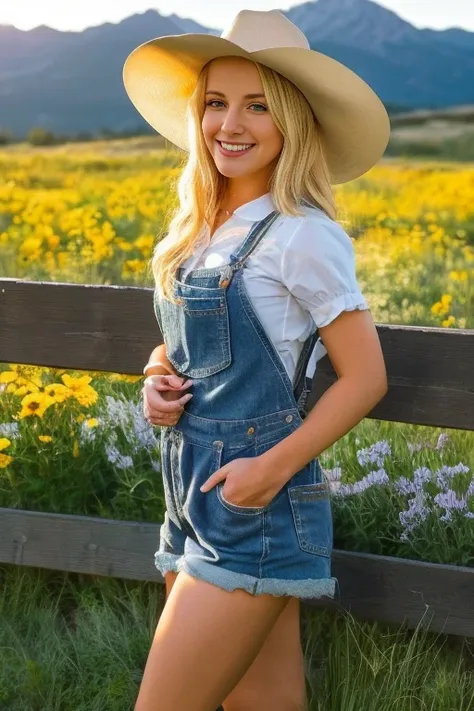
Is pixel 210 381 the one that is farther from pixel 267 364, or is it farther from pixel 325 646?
pixel 325 646

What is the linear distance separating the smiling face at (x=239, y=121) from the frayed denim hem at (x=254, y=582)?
2.67 ft

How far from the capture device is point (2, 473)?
329 centimetres

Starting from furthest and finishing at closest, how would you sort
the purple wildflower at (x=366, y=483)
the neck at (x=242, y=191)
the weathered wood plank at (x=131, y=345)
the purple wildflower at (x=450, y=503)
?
the purple wildflower at (x=366, y=483) < the purple wildflower at (x=450, y=503) < the weathered wood plank at (x=131, y=345) < the neck at (x=242, y=191)

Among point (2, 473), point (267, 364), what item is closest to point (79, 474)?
point (2, 473)

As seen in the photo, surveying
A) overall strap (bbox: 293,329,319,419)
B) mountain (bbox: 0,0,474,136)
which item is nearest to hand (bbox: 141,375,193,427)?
overall strap (bbox: 293,329,319,419)

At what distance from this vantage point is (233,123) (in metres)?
2.05

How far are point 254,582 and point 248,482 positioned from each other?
0.68 feet

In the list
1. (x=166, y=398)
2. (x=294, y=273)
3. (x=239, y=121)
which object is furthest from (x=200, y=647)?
(x=239, y=121)

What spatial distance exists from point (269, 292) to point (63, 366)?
1059mm

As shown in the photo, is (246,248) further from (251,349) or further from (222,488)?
(222,488)

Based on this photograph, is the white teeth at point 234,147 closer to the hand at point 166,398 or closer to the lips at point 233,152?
the lips at point 233,152

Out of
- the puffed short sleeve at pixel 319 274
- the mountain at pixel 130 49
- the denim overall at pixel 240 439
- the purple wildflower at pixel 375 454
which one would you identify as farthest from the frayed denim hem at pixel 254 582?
the mountain at pixel 130 49

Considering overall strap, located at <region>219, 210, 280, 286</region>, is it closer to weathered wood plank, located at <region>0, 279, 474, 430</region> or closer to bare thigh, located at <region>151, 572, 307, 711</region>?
weathered wood plank, located at <region>0, 279, 474, 430</region>

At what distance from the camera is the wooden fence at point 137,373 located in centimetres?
246
